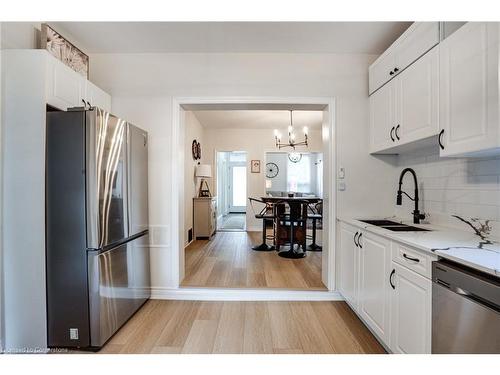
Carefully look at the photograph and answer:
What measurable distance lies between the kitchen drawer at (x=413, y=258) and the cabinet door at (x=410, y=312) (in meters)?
0.03

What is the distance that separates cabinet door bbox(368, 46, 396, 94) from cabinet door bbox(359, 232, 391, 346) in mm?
1424

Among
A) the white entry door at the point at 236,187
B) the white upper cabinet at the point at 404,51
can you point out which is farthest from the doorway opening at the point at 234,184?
the white upper cabinet at the point at 404,51

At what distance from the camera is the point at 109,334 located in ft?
6.11

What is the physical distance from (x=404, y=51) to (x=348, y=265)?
6.15 ft

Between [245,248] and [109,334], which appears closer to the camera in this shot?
[109,334]

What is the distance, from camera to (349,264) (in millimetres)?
2314

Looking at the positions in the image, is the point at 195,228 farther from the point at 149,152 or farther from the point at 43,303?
the point at 43,303

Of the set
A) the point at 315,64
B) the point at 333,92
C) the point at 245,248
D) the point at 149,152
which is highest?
the point at 315,64

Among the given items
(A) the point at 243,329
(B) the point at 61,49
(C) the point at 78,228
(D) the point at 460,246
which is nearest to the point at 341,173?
(D) the point at 460,246

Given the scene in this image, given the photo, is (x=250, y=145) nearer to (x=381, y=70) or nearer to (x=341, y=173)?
(x=341, y=173)

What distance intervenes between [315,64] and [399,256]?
206cm

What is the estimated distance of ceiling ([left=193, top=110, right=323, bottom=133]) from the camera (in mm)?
5062

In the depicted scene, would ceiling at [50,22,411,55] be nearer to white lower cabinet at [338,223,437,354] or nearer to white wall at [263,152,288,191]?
white lower cabinet at [338,223,437,354]
